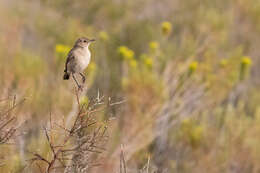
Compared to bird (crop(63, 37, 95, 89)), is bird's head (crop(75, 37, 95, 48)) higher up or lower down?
higher up

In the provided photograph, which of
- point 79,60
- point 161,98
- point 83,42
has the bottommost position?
point 161,98

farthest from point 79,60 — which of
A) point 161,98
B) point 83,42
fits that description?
point 161,98

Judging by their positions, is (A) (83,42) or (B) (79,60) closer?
(B) (79,60)

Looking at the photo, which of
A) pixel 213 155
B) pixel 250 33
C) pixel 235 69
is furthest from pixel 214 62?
pixel 250 33

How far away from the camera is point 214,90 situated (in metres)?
8.24

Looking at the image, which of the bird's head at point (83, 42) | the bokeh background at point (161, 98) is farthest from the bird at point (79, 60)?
the bokeh background at point (161, 98)

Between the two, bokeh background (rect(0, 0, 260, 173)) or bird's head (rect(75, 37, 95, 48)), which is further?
bokeh background (rect(0, 0, 260, 173))

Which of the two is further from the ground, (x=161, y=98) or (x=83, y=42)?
(x=83, y=42)

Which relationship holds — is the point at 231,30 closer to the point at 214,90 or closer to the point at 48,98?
the point at 214,90

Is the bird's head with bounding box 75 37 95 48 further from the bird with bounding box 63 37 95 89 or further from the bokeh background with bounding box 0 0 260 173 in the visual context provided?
the bokeh background with bounding box 0 0 260 173

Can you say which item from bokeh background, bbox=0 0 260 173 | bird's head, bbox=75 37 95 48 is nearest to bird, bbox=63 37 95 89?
bird's head, bbox=75 37 95 48

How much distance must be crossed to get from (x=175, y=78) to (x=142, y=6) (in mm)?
7453

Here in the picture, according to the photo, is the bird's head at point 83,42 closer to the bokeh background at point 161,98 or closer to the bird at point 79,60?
the bird at point 79,60

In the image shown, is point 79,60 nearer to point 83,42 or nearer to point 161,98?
point 83,42
